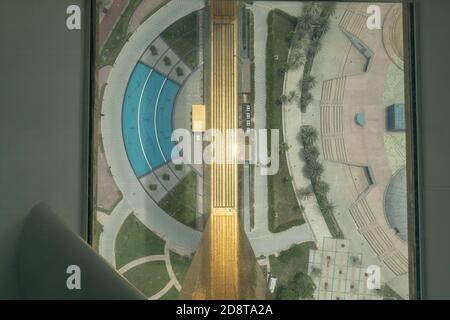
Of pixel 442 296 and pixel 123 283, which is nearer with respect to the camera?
pixel 123 283

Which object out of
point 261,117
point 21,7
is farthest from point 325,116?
point 21,7

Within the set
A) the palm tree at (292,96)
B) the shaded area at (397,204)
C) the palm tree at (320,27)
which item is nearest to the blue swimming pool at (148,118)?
the palm tree at (292,96)

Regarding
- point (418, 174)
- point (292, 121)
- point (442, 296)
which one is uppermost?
point (292, 121)

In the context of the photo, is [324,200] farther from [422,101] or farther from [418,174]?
[422,101]

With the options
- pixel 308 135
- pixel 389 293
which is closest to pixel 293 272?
pixel 389 293

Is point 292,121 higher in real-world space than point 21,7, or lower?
lower

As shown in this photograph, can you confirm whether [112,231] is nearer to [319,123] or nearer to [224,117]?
[224,117]
